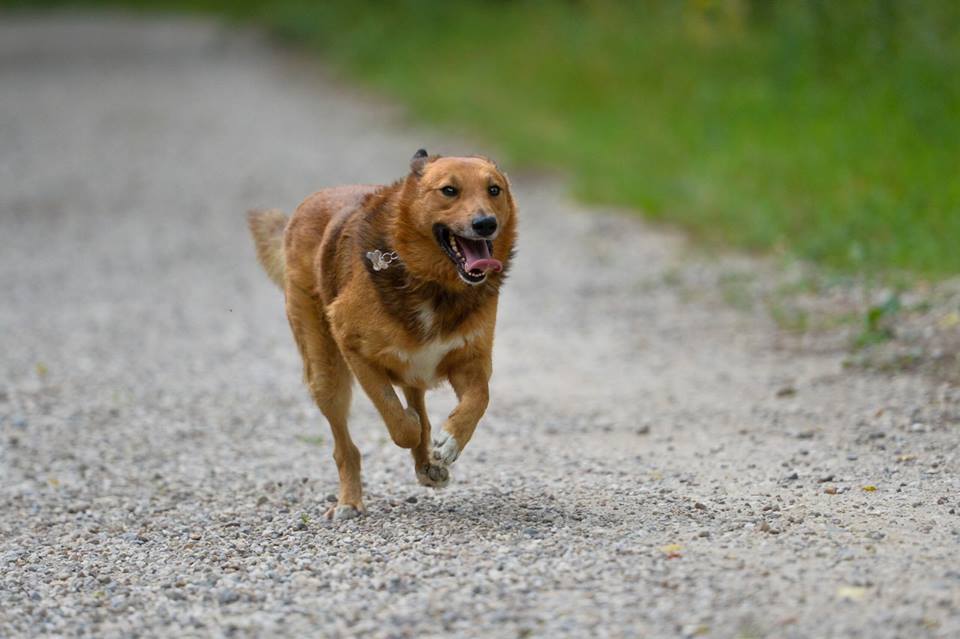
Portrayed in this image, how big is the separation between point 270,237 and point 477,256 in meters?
1.57

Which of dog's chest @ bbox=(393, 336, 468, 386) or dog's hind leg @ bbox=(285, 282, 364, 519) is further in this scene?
→ dog's hind leg @ bbox=(285, 282, 364, 519)

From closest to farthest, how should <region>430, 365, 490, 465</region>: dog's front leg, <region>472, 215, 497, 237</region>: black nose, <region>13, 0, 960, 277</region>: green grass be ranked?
<region>472, 215, 497, 237</region>: black nose, <region>430, 365, 490, 465</region>: dog's front leg, <region>13, 0, 960, 277</region>: green grass

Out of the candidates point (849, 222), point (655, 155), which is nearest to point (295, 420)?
point (849, 222)

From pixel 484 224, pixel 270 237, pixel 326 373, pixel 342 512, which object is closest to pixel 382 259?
pixel 484 224

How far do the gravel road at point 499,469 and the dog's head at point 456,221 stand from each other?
1.01 m

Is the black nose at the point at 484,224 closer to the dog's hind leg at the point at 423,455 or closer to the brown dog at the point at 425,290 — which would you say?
the brown dog at the point at 425,290

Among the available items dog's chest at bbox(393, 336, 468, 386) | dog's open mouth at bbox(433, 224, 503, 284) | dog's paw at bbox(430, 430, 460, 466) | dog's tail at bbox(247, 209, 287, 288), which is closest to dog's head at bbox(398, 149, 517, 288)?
dog's open mouth at bbox(433, 224, 503, 284)

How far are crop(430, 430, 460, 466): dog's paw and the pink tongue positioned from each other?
660mm

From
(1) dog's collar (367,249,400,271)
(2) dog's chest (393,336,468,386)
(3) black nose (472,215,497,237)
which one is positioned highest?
(3) black nose (472,215,497,237)

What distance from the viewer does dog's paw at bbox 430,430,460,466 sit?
5.62m

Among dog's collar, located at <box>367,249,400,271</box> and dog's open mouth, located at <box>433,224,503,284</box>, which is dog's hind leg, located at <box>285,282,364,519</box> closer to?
dog's collar, located at <box>367,249,400,271</box>

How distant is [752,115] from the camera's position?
49.0ft

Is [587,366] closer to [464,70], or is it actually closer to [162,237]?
[162,237]

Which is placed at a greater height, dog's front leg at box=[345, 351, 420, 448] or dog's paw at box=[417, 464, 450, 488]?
dog's front leg at box=[345, 351, 420, 448]
